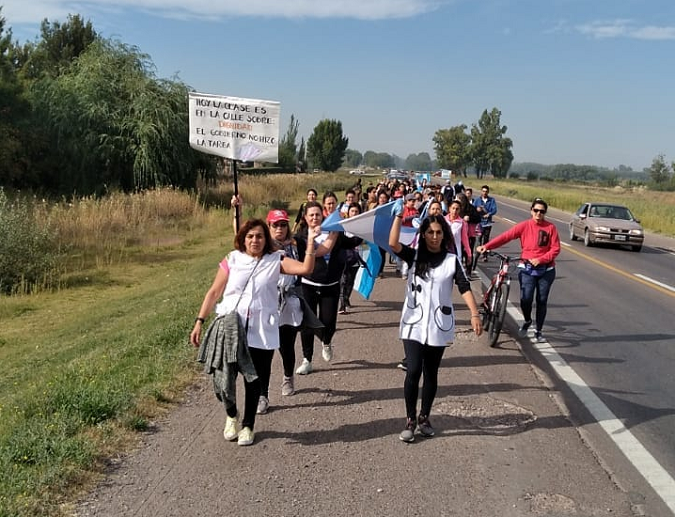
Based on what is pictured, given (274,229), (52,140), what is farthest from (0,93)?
(274,229)

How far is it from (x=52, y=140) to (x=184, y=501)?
3059 cm

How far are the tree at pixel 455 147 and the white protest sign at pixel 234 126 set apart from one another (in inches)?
6023

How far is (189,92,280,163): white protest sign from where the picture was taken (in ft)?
25.1

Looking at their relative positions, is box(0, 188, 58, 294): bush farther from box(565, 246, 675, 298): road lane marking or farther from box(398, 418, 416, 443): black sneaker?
box(565, 246, 675, 298): road lane marking

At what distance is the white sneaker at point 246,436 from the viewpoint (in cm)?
475

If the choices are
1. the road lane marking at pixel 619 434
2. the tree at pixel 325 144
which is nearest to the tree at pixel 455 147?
the tree at pixel 325 144

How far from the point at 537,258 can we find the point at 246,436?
4.78 meters

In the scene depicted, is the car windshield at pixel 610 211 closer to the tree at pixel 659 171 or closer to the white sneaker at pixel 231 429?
the white sneaker at pixel 231 429

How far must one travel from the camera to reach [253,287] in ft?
15.6

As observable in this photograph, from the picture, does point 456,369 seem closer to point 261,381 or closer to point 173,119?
point 261,381

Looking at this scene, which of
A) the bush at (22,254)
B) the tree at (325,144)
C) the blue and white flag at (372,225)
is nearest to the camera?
the blue and white flag at (372,225)

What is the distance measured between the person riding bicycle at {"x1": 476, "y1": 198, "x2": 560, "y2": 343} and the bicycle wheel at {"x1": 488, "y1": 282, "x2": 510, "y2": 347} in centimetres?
29

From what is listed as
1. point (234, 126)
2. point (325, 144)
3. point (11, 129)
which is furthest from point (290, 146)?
point (234, 126)

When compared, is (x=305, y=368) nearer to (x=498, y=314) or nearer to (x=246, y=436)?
(x=246, y=436)
